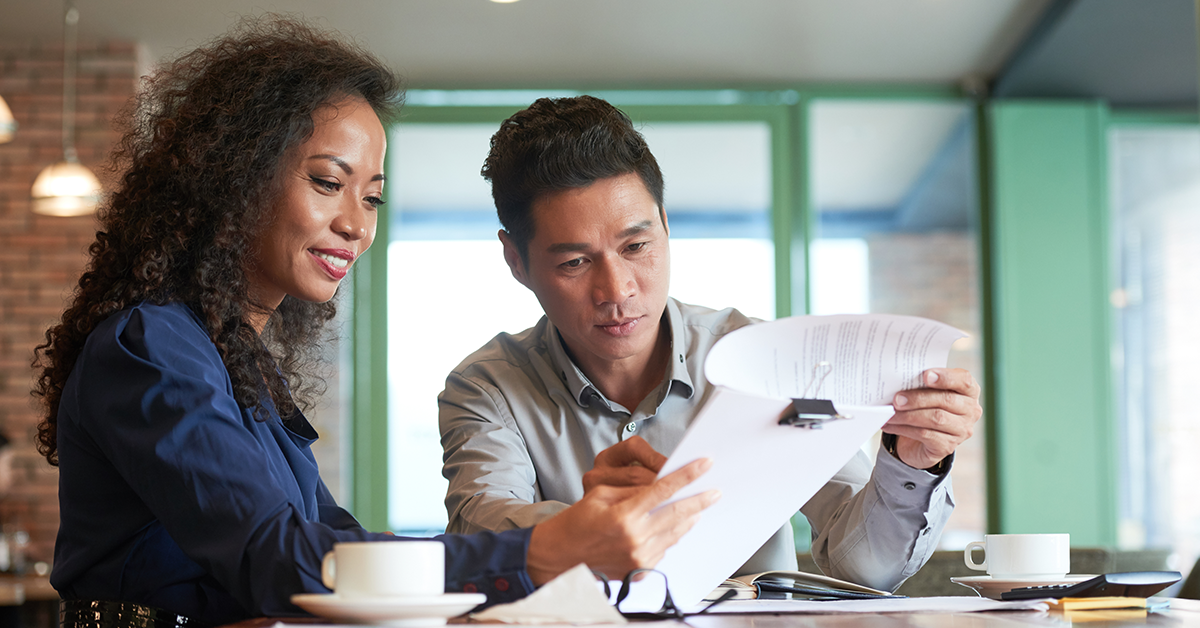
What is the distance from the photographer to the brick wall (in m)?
4.69

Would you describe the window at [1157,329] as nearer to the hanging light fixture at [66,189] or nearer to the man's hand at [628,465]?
the man's hand at [628,465]

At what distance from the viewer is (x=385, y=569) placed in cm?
84

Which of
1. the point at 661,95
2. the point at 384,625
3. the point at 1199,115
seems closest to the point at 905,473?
the point at 384,625

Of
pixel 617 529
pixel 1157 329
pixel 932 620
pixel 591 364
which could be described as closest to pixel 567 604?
pixel 617 529

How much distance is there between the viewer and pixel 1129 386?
203 inches

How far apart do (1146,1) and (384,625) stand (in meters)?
4.38

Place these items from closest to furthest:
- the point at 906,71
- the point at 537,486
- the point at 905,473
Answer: the point at 905,473, the point at 537,486, the point at 906,71

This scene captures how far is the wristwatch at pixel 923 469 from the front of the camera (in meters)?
1.32

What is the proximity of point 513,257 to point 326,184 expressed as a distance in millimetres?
463

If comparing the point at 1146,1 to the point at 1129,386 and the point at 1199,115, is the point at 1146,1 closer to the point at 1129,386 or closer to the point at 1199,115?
the point at 1199,115

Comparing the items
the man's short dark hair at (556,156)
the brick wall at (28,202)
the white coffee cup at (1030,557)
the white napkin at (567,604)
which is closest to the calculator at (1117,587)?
the white coffee cup at (1030,557)

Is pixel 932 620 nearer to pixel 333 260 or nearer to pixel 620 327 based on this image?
pixel 620 327

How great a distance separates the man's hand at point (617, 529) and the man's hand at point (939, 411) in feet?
1.07

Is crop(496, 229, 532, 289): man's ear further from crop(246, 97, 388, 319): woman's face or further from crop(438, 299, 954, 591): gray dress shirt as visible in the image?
crop(246, 97, 388, 319): woman's face
